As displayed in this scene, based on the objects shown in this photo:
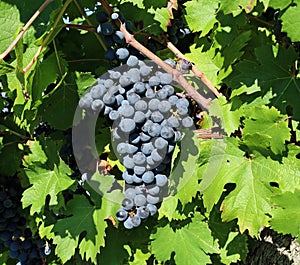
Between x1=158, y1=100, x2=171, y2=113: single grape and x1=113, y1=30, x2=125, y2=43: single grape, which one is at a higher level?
x1=113, y1=30, x2=125, y2=43: single grape

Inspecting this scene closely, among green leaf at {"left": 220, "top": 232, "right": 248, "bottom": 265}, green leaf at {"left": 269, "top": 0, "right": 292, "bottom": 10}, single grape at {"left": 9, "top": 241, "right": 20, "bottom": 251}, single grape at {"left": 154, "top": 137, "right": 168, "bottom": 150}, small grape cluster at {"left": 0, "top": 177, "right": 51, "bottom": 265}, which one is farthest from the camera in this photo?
single grape at {"left": 9, "top": 241, "right": 20, "bottom": 251}

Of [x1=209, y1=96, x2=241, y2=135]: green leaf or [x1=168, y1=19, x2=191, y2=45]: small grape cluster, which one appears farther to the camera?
[x1=168, y1=19, x2=191, y2=45]: small grape cluster

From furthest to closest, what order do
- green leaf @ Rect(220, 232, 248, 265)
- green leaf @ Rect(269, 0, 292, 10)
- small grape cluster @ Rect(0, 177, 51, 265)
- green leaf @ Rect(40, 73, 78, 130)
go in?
1. small grape cluster @ Rect(0, 177, 51, 265)
2. green leaf @ Rect(220, 232, 248, 265)
3. green leaf @ Rect(40, 73, 78, 130)
4. green leaf @ Rect(269, 0, 292, 10)

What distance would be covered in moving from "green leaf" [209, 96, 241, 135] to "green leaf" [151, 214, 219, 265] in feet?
1.19

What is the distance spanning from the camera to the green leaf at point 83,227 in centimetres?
185

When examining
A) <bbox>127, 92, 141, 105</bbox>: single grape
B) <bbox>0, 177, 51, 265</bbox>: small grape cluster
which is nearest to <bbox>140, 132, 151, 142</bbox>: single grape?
<bbox>127, 92, 141, 105</bbox>: single grape

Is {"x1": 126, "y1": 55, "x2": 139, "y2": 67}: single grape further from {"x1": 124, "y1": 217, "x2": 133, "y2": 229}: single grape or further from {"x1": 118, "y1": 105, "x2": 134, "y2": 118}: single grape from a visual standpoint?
{"x1": 124, "y1": 217, "x2": 133, "y2": 229}: single grape

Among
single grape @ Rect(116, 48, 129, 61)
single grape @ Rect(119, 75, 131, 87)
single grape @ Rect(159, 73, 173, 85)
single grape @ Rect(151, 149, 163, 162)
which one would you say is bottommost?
single grape @ Rect(151, 149, 163, 162)

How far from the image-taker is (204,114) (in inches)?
68.3

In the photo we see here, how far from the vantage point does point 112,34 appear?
1.68 metres

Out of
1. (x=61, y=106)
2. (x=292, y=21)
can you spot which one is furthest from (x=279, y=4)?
(x=61, y=106)

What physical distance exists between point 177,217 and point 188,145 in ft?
0.90

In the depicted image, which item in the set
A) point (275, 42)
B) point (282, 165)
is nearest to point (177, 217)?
point (282, 165)

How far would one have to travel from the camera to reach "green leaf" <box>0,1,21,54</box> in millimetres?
1713
